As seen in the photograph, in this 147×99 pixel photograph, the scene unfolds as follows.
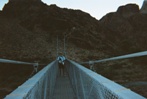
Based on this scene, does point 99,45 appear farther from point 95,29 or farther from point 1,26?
point 1,26

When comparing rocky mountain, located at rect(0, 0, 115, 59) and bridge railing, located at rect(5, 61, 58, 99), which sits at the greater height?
rocky mountain, located at rect(0, 0, 115, 59)

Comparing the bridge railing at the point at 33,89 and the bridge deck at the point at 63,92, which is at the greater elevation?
the bridge railing at the point at 33,89

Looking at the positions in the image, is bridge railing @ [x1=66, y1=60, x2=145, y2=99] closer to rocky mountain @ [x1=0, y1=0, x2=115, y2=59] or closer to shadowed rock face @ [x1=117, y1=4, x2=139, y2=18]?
rocky mountain @ [x1=0, y1=0, x2=115, y2=59]

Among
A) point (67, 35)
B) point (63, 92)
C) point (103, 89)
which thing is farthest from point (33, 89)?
point (67, 35)

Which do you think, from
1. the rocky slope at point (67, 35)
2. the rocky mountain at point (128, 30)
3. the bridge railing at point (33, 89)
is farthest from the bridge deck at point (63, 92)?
the rocky mountain at point (128, 30)

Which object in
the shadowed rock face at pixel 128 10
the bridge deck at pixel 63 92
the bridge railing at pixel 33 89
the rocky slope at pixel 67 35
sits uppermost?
the shadowed rock face at pixel 128 10

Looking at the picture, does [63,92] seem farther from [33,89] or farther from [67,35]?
[67,35]

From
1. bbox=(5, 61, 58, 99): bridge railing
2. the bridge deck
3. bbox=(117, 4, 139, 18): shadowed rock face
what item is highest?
bbox=(117, 4, 139, 18): shadowed rock face

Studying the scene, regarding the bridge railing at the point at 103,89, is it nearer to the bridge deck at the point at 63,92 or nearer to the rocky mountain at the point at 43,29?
the bridge deck at the point at 63,92

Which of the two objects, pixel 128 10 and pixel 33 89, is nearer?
pixel 33 89

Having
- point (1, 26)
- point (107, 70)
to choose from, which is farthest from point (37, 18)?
point (107, 70)

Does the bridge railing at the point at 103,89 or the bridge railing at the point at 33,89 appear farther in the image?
the bridge railing at the point at 33,89

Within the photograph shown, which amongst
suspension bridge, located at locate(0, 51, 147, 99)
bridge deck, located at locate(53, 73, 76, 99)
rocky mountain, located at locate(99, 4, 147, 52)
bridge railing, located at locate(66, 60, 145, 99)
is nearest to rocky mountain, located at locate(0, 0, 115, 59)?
rocky mountain, located at locate(99, 4, 147, 52)

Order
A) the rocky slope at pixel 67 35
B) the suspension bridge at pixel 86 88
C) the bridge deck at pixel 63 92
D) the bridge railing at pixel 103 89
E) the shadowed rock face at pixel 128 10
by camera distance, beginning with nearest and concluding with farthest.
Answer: the bridge railing at pixel 103 89
the suspension bridge at pixel 86 88
the bridge deck at pixel 63 92
the rocky slope at pixel 67 35
the shadowed rock face at pixel 128 10
